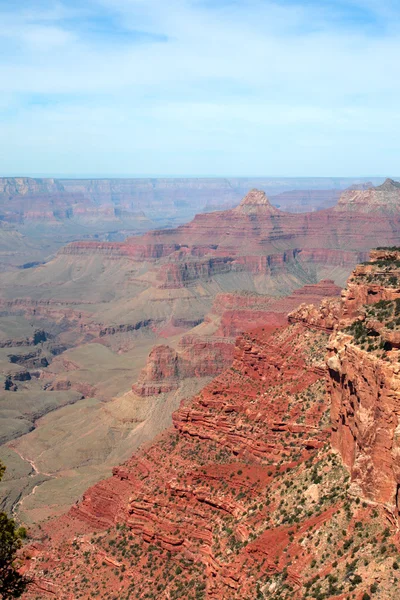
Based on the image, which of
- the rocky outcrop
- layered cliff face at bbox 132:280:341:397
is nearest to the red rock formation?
layered cliff face at bbox 132:280:341:397

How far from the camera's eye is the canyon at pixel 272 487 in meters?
28.9

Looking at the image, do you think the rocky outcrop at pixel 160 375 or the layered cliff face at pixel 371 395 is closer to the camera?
the layered cliff face at pixel 371 395

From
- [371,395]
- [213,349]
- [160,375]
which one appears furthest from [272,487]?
[213,349]

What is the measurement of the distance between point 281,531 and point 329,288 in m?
89.5

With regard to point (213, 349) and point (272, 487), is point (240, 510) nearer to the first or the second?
point (272, 487)

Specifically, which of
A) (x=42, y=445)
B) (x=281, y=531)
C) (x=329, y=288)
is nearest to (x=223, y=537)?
(x=281, y=531)

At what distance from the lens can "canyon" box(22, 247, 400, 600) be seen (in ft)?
94.7

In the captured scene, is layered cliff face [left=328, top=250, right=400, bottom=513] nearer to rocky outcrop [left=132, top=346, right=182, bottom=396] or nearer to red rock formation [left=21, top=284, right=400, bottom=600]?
red rock formation [left=21, top=284, right=400, bottom=600]

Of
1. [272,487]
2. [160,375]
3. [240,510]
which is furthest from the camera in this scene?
[160,375]

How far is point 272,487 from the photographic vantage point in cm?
3972

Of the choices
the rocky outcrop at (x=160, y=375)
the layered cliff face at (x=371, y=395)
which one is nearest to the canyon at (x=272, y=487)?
the layered cliff face at (x=371, y=395)

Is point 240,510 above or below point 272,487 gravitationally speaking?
below

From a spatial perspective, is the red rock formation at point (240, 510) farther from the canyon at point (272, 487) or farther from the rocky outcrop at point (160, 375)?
the rocky outcrop at point (160, 375)

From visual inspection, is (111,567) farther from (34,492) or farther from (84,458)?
(84,458)
